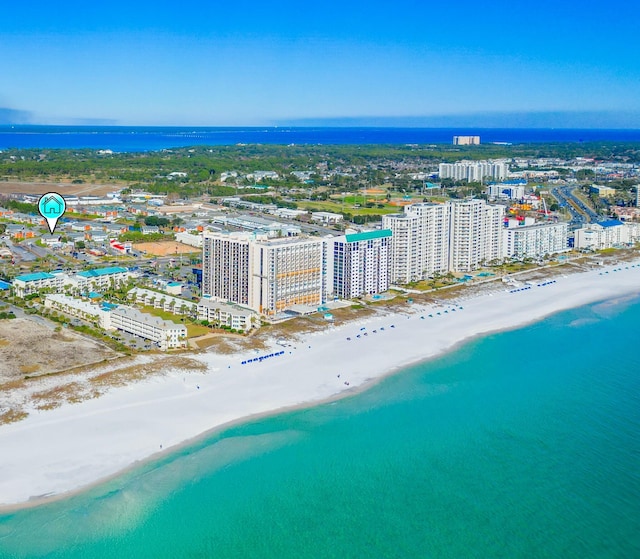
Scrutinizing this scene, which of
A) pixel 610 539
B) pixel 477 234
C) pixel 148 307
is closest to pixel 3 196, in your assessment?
pixel 148 307

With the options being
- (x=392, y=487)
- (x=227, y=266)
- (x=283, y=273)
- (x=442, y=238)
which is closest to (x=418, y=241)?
(x=442, y=238)

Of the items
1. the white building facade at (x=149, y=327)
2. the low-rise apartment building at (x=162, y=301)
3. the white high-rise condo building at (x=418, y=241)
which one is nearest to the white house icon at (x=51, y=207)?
the white building facade at (x=149, y=327)

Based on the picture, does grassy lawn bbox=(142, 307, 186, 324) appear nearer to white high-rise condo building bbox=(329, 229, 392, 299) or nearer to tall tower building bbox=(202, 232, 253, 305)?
tall tower building bbox=(202, 232, 253, 305)

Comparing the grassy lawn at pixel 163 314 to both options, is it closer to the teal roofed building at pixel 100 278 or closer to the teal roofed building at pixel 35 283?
the teal roofed building at pixel 100 278

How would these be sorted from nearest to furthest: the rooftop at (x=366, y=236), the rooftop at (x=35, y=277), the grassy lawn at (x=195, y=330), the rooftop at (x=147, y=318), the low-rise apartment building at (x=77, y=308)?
1. the rooftop at (x=147, y=318)
2. the grassy lawn at (x=195, y=330)
3. the low-rise apartment building at (x=77, y=308)
4. the rooftop at (x=35, y=277)
5. the rooftop at (x=366, y=236)

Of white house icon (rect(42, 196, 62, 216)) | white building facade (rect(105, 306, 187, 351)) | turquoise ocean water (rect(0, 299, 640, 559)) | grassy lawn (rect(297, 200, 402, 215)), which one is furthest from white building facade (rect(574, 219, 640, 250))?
white house icon (rect(42, 196, 62, 216))

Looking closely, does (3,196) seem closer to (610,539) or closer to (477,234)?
(477,234)
